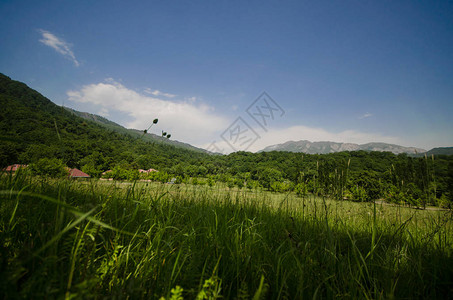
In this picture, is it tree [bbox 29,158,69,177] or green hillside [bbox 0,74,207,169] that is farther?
tree [bbox 29,158,69,177]

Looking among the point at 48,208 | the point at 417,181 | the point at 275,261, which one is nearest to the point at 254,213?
the point at 275,261

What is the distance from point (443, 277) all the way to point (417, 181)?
103 inches

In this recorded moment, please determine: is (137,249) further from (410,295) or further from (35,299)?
(410,295)

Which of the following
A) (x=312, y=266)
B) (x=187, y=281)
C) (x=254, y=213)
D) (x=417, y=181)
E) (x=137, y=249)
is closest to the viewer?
(x=187, y=281)

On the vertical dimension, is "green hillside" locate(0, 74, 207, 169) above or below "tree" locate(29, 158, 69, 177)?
above

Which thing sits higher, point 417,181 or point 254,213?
point 417,181

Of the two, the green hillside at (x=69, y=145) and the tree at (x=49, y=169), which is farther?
the tree at (x=49, y=169)

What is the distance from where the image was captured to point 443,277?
116 cm

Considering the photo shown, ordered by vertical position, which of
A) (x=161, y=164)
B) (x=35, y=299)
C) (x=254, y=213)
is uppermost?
(x=161, y=164)

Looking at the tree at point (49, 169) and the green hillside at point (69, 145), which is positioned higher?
the green hillside at point (69, 145)

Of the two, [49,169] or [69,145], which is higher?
[69,145]

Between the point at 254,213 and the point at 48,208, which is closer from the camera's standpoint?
the point at 48,208

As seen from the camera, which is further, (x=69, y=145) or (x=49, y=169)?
(x=49, y=169)

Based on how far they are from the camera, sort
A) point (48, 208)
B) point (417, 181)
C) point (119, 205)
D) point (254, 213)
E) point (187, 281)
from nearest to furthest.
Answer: point (187, 281) → point (48, 208) → point (119, 205) → point (254, 213) → point (417, 181)
